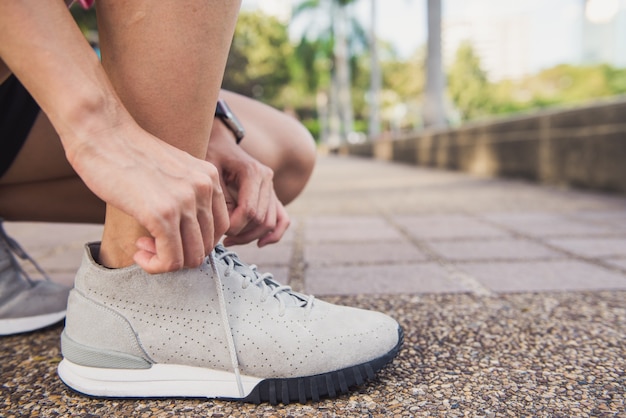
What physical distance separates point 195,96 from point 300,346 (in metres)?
0.40

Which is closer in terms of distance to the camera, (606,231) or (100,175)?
(100,175)

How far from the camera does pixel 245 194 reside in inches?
39.4

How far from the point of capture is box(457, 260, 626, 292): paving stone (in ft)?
4.84

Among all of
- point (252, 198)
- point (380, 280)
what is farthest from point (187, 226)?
point (380, 280)

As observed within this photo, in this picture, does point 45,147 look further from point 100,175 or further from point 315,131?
point 315,131

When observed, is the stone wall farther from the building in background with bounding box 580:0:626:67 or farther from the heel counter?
the building in background with bounding box 580:0:626:67

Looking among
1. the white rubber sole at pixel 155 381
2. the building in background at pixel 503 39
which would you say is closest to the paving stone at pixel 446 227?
the white rubber sole at pixel 155 381

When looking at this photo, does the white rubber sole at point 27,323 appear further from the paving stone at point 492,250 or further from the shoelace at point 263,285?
the paving stone at point 492,250

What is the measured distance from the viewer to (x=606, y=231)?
230 centimetres

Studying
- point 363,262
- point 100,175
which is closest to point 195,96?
point 100,175

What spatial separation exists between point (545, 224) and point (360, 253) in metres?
1.05

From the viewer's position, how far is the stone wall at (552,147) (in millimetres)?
3607

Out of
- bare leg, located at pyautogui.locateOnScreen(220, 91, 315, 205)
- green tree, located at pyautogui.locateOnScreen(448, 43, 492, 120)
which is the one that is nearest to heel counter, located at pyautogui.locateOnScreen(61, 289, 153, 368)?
bare leg, located at pyautogui.locateOnScreen(220, 91, 315, 205)

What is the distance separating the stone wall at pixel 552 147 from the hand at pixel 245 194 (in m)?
3.14
